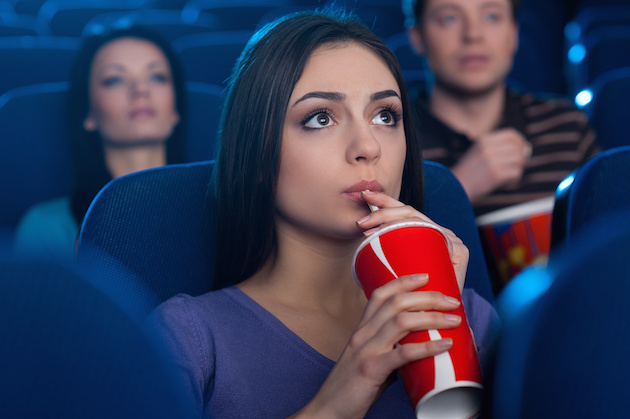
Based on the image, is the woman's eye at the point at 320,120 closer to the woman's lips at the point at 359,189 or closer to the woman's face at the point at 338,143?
the woman's face at the point at 338,143

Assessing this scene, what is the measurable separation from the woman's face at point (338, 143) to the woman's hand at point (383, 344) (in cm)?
22

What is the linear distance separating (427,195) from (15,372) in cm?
80

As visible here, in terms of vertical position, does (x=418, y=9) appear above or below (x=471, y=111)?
above

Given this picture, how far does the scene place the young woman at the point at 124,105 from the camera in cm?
184

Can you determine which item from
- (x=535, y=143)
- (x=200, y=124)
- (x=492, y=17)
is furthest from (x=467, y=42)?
(x=200, y=124)

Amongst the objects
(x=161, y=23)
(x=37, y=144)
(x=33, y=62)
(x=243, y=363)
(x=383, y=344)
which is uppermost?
(x=161, y=23)

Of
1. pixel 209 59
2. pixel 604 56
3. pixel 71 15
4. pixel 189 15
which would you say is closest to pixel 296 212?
pixel 209 59

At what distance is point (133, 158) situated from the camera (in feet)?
6.29

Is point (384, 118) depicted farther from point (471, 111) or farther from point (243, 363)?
point (471, 111)

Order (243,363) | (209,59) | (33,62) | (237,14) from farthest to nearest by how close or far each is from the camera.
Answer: (237,14)
(209,59)
(33,62)
(243,363)

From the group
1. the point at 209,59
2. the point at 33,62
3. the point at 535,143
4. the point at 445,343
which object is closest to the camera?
the point at 445,343

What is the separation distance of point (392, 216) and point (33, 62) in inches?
71.2

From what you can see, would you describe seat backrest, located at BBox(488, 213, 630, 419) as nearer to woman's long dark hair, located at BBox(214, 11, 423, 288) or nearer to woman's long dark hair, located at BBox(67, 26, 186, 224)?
woman's long dark hair, located at BBox(214, 11, 423, 288)

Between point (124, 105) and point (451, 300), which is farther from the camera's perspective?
point (124, 105)
